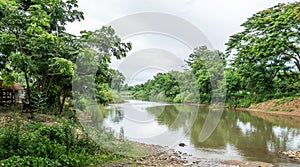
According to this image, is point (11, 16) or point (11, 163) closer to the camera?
point (11, 163)

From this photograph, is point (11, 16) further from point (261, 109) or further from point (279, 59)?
point (261, 109)

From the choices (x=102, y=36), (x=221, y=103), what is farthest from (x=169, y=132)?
(x=221, y=103)

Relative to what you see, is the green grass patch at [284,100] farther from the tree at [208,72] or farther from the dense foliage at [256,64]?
the tree at [208,72]

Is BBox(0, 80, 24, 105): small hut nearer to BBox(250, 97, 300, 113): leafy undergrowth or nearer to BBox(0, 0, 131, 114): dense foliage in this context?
BBox(0, 0, 131, 114): dense foliage

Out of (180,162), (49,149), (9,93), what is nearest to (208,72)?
(9,93)

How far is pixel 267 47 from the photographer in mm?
19078

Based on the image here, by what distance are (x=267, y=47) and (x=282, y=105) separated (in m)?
4.76

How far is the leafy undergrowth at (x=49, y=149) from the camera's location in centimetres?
488

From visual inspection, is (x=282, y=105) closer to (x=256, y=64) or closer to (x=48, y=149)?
(x=256, y=64)

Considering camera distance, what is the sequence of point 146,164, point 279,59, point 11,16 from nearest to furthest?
point 146,164 → point 11,16 → point 279,59

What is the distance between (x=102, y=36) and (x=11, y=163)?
5708 millimetres

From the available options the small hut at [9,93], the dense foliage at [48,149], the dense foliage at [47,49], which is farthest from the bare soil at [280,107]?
the small hut at [9,93]

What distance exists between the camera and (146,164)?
251 inches

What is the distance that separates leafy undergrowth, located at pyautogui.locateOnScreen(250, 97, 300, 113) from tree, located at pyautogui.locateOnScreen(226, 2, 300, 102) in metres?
1.83
